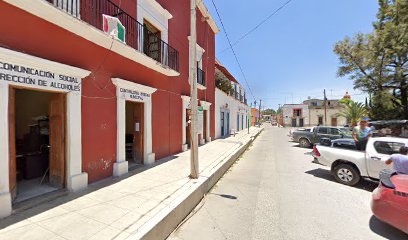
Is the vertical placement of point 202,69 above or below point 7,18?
above

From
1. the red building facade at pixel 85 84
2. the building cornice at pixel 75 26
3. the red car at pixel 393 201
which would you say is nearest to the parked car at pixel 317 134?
the red car at pixel 393 201

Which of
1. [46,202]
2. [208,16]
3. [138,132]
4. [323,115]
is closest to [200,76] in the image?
[208,16]

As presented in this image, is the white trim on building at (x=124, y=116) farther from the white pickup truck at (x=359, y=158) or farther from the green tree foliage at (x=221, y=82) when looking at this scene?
the green tree foliage at (x=221, y=82)

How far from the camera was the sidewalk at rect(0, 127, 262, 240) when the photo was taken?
2.87m

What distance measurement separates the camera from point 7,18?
339 cm

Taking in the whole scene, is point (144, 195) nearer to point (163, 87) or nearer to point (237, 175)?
point (237, 175)

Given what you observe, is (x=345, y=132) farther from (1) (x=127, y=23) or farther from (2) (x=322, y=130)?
(1) (x=127, y=23)

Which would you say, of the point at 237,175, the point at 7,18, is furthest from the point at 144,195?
the point at 7,18

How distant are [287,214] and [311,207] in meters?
0.74

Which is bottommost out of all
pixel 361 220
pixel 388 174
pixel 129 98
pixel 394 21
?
pixel 361 220

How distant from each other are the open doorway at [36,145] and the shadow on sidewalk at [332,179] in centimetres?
759

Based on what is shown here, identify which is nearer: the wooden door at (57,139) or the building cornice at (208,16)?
the wooden door at (57,139)

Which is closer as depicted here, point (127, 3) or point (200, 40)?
point (127, 3)

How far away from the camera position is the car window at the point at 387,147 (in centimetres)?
516
